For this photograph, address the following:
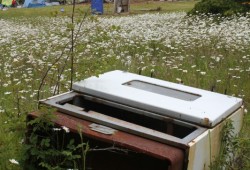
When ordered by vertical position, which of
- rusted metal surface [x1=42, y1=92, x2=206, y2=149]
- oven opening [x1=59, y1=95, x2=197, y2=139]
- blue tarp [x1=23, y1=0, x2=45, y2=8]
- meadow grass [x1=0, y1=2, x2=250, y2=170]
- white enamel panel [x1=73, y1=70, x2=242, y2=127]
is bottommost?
blue tarp [x1=23, y1=0, x2=45, y2=8]

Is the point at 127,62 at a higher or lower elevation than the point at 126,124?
lower

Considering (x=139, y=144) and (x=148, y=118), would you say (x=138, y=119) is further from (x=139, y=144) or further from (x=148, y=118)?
(x=139, y=144)

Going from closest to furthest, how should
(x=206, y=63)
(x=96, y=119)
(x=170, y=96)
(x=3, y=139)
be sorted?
(x=96, y=119) → (x=170, y=96) → (x=3, y=139) → (x=206, y=63)

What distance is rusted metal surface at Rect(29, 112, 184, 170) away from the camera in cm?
212

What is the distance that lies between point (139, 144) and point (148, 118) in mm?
560

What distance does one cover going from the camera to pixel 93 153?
2.51 m

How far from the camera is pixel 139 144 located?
220 centimetres

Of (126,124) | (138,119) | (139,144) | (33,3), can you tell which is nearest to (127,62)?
(138,119)

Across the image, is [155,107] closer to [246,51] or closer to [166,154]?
[166,154]

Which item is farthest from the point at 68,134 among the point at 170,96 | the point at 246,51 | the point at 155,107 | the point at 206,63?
the point at 246,51

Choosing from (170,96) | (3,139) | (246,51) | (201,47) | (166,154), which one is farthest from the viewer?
(201,47)

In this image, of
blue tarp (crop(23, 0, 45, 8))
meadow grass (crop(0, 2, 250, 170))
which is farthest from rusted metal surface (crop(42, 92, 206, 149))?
blue tarp (crop(23, 0, 45, 8))

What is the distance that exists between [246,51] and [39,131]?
16.4 ft

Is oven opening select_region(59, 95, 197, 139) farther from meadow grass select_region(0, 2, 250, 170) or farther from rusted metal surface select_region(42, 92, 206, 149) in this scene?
meadow grass select_region(0, 2, 250, 170)
